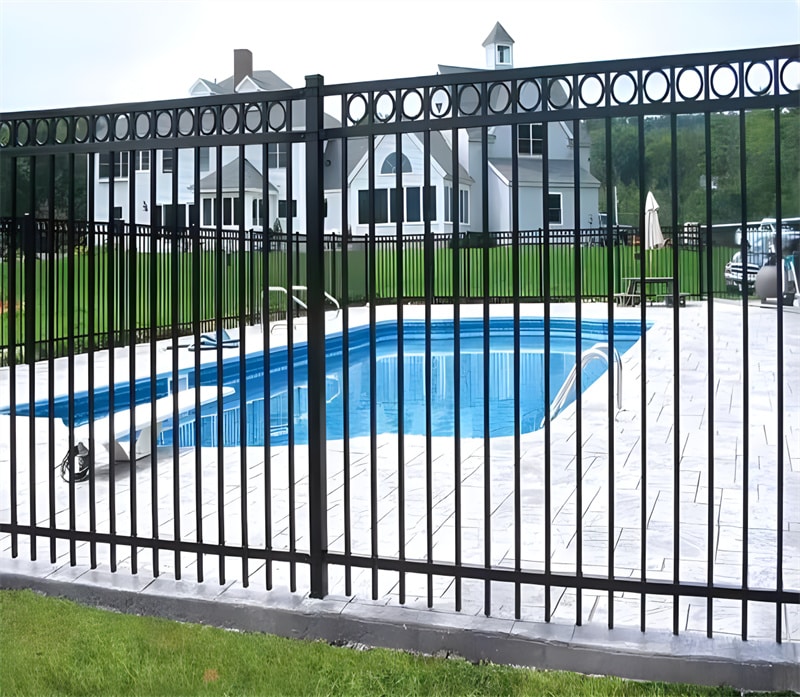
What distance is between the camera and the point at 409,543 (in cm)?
464

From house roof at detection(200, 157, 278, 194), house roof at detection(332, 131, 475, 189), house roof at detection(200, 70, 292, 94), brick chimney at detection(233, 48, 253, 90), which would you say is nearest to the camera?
house roof at detection(332, 131, 475, 189)

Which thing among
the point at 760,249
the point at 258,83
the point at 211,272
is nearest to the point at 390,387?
the point at 211,272

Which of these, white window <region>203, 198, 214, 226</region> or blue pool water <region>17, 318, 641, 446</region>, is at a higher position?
white window <region>203, 198, 214, 226</region>

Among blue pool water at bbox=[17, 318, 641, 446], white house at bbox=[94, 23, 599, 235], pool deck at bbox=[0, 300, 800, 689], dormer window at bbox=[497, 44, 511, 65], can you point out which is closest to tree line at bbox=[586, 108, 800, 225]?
white house at bbox=[94, 23, 599, 235]

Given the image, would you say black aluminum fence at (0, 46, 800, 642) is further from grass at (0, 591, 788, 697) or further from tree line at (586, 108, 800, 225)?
tree line at (586, 108, 800, 225)

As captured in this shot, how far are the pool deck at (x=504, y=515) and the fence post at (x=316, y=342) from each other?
219 millimetres

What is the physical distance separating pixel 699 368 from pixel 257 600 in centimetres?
839

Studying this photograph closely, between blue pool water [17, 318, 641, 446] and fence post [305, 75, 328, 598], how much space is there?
261 mm

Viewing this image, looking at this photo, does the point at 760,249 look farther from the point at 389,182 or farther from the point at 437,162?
the point at 389,182

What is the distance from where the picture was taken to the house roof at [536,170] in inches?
1285

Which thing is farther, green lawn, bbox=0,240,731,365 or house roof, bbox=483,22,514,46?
house roof, bbox=483,22,514,46

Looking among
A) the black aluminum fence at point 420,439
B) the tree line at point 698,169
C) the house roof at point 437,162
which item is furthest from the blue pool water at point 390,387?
the house roof at point 437,162

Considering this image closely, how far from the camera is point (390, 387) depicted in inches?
503

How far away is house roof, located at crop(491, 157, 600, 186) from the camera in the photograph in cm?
3263
